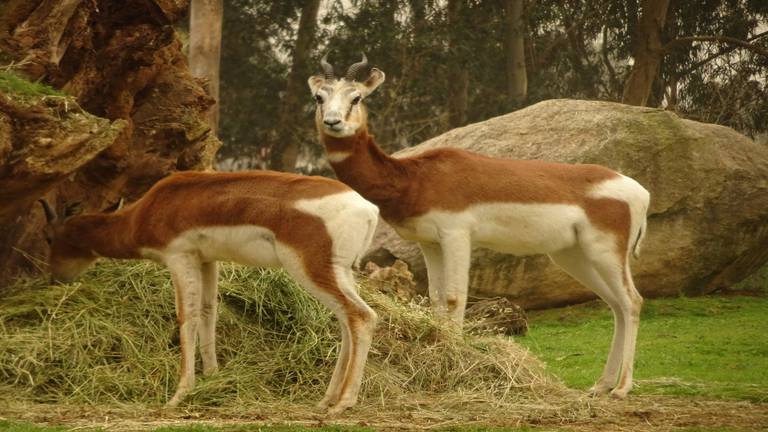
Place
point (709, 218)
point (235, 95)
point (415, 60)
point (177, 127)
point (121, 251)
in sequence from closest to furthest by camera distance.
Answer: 1. point (121, 251)
2. point (177, 127)
3. point (709, 218)
4. point (415, 60)
5. point (235, 95)

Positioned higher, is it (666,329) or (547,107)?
(547,107)

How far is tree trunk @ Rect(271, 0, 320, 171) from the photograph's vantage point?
25875 millimetres

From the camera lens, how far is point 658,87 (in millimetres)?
24703

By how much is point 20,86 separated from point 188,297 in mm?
1756

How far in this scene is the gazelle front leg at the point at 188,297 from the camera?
25.4 ft

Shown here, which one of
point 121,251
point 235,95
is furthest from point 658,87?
point 121,251

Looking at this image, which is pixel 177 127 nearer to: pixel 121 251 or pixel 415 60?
pixel 121 251

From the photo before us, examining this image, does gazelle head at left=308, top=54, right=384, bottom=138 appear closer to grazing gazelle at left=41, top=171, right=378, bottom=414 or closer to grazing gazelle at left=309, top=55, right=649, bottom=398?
grazing gazelle at left=309, top=55, right=649, bottom=398

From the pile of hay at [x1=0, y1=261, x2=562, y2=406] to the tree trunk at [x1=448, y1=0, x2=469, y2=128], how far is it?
15844 millimetres

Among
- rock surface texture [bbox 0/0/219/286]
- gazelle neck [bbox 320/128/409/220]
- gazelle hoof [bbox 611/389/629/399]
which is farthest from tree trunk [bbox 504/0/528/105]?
gazelle hoof [bbox 611/389/629/399]

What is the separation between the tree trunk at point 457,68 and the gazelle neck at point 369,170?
15.4 metres

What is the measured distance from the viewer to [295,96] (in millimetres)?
26156

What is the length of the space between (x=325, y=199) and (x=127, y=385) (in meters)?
1.88

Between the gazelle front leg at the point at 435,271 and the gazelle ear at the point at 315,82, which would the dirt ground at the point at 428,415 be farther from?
the gazelle ear at the point at 315,82
